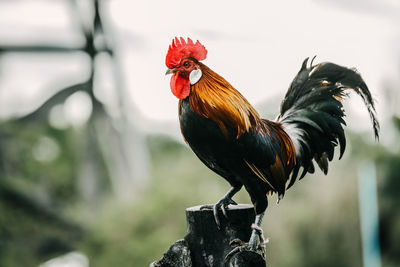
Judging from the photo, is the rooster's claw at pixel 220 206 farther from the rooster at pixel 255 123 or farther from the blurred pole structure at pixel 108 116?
the blurred pole structure at pixel 108 116

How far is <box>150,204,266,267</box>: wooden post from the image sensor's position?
1.81 meters

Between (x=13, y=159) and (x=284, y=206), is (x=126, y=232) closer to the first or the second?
(x=284, y=206)

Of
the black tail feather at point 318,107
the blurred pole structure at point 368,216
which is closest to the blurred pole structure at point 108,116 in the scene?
the blurred pole structure at point 368,216

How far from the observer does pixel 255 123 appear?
1.86 m

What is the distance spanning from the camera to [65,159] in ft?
64.8

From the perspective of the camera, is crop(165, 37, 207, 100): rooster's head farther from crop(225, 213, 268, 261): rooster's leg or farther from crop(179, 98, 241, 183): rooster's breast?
crop(225, 213, 268, 261): rooster's leg

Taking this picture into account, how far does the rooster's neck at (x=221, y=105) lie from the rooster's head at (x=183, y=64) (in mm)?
33

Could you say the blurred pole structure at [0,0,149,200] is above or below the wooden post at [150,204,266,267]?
above

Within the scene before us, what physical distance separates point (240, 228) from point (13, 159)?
36.6 feet

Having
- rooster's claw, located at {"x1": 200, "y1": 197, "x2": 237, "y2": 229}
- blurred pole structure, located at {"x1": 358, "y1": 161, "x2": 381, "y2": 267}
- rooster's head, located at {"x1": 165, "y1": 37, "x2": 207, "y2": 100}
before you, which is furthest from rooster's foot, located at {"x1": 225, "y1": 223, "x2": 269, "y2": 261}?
blurred pole structure, located at {"x1": 358, "y1": 161, "x2": 381, "y2": 267}

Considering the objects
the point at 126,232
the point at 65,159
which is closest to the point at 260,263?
the point at 126,232

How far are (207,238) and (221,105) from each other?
55 centimetres

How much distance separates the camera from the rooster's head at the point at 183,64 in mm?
1850

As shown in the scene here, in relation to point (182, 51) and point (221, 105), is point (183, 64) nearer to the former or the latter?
point (182, 51)
